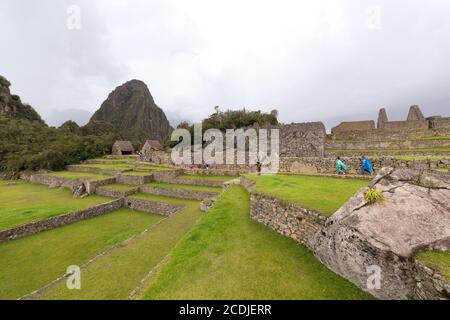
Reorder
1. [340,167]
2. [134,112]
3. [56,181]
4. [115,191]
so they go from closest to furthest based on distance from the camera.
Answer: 1. [340,167]
2. [115,191]
3. [56,181]
4. [134,112]

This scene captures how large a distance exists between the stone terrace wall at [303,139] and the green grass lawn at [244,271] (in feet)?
36.8

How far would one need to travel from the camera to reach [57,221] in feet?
40.4

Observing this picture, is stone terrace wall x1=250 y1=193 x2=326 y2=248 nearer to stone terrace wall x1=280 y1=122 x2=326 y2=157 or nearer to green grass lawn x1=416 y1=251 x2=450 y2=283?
green grass lawn x1=416 y1=251 x2=450 y2=283

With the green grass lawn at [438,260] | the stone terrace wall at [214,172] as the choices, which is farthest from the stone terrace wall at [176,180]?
the green grass lawn at [438,260]

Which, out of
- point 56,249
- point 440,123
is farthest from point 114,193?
point 440,123

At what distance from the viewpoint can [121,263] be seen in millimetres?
7062

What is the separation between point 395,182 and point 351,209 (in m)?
1.25

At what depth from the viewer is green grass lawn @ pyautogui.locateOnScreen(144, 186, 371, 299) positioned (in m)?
3.49

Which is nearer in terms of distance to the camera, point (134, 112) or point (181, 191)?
point (181, 191)

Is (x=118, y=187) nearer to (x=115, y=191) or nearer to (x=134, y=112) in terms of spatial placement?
(x=115, y=191)

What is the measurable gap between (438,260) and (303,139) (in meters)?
13.8
